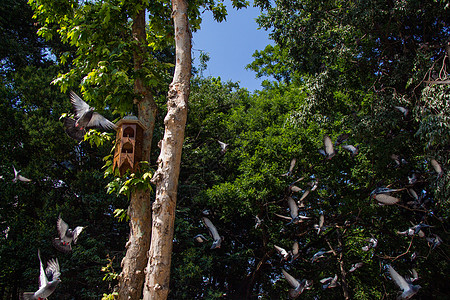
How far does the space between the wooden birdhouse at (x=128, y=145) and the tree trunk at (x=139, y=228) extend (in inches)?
5.8

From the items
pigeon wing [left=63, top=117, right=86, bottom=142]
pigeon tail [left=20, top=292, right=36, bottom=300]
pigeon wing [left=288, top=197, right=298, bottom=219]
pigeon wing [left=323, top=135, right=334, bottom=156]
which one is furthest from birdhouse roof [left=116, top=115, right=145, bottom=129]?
pigeon wing [left=323, top=135, right=334, bottom=156]

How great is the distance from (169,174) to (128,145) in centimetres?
80

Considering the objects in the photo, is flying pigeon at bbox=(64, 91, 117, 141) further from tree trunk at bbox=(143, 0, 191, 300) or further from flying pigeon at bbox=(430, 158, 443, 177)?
flying pigeon at bbox=(430, 158, 443, 177)

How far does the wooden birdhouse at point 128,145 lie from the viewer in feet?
12.3

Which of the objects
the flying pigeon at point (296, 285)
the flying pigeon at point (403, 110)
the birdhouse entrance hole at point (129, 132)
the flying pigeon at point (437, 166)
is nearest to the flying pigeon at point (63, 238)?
the birdhouse entrance hole at point (129, 132)

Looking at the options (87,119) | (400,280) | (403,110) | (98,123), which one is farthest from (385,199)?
(87,119)

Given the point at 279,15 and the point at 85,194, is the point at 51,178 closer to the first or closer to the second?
the point at 85,194

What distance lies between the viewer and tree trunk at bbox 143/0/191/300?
3027mm

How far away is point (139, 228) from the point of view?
147 inches

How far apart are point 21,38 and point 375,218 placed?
1118cm

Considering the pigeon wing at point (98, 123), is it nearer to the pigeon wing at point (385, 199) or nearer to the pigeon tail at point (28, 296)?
the pigeon tail at point (28, 296)

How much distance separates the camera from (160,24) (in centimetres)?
500

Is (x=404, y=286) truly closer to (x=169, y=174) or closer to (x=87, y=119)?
(x=169, y=174)

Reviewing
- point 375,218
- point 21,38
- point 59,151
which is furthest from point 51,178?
point 375,218
